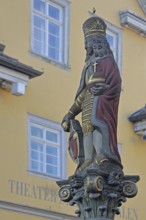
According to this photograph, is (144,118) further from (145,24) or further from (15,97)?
(15,97)

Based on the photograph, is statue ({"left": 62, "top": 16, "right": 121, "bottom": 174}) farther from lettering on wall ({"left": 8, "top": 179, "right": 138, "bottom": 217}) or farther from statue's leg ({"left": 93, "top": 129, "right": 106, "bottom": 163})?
lettering on wall ({"left": 8, "top": 179, "right": 138, "bottom": 217})

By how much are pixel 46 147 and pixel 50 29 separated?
3298 millimetres

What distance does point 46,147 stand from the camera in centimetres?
2420

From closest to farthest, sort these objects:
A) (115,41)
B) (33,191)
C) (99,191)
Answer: (99,191)
(33,191)
(115,41)

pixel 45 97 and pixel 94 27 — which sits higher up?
pixel 45 97

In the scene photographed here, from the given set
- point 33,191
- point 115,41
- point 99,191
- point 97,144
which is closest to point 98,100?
point 97,144

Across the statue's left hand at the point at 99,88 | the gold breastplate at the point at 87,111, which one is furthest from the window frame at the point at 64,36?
the statue's left hand at the point at 99,88

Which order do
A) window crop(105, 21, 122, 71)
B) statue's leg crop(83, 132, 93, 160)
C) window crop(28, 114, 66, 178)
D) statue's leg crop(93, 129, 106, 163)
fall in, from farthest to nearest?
window crop(105, 21, 122, 71) < window crop(28, 114, 66, 178) < statue's leg crop(83, 132, 93, 160) < statue's leg crop(93, 129, 106, 163)

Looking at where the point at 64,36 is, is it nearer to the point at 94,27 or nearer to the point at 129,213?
the point at 129,213

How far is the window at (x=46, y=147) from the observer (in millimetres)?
23766

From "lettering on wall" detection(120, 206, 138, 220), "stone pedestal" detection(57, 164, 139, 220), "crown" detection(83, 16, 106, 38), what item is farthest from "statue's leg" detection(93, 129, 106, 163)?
"lettering on wall" detection(120, 206, 138, 220)

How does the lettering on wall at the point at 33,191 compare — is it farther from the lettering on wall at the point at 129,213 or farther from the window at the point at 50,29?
the window at the point at 50,29

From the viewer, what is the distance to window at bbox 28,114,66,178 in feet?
78.0

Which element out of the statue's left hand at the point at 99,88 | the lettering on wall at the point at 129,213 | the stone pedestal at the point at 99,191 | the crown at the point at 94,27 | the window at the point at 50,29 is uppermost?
the window at the point at 50,29
